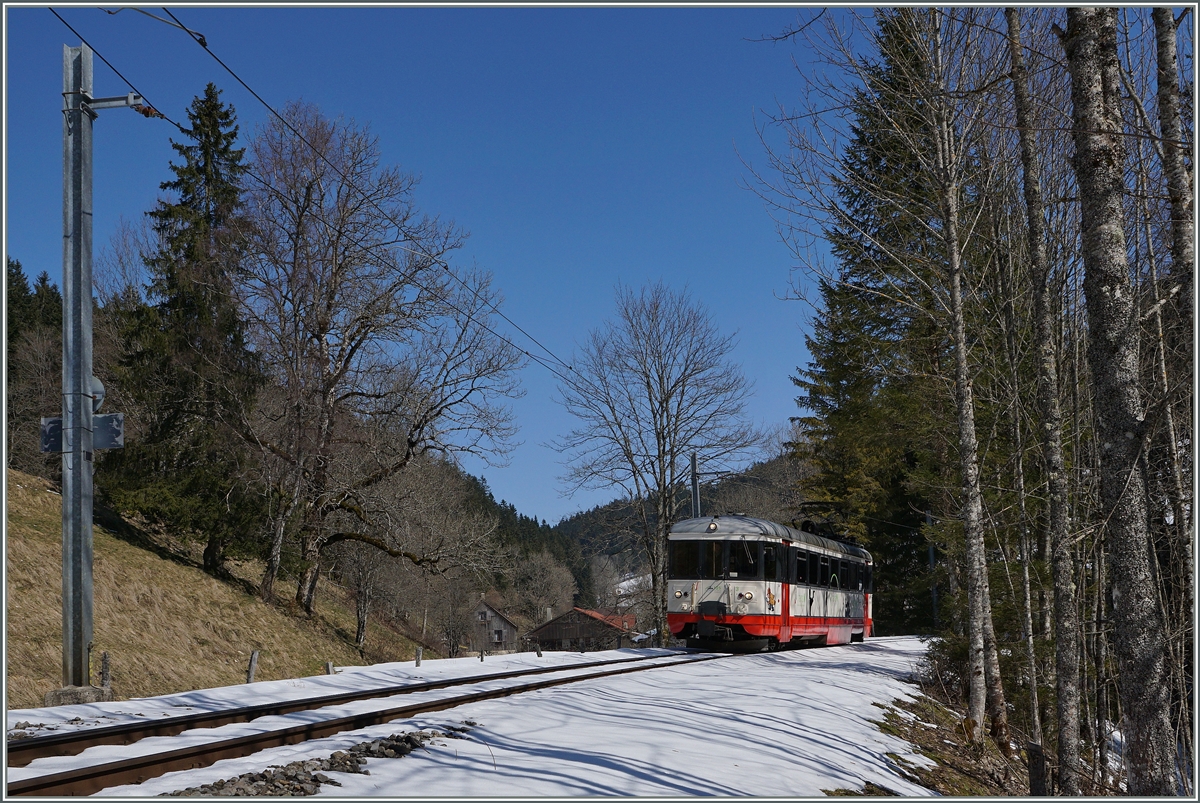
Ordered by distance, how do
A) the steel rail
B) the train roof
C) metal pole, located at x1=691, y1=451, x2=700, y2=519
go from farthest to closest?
metal pole, located at x1=691, y1=451, x2=700, y2=519
the train roof
the steel rail

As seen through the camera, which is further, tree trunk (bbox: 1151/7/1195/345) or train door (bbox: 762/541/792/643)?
train door (bbox: 762/541/792/643)

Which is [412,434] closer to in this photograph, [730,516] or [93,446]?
[730,516]

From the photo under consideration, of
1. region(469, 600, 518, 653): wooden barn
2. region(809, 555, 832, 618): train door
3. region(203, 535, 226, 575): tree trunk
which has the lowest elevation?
region(469, 600, 518, 653): wooden barn

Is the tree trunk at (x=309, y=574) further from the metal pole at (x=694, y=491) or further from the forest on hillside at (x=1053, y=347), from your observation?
the forest on hillside at (x=1053, y=347)

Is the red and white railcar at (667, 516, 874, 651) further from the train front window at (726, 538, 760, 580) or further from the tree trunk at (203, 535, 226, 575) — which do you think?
the tree trunk at (203, 535, 226, 575)

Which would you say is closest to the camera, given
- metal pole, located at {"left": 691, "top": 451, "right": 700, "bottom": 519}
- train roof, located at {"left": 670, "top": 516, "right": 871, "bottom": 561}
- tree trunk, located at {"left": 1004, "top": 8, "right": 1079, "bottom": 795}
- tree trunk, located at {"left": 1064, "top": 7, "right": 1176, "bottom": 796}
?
tree trunk, located at {"left": 1064, "top": 7, "right": 1176, "bottom": 796}

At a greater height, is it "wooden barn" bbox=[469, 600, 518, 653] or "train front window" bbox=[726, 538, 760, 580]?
"train front window" bbox=[726, 538, 760, 580]

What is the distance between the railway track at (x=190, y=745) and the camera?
575 centimetres

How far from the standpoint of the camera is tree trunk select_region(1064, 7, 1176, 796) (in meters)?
6.23

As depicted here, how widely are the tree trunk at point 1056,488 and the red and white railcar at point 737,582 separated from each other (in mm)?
9893

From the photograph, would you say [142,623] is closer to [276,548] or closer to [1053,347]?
[276,548]

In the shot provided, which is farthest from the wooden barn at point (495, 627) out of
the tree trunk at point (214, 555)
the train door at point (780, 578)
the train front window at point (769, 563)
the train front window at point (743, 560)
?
the train front window at point (743, 560)

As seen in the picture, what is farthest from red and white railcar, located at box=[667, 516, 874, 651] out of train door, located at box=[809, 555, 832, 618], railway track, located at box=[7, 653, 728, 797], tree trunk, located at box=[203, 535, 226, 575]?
tree trunk, located at box=[203, 535, 226, 575]

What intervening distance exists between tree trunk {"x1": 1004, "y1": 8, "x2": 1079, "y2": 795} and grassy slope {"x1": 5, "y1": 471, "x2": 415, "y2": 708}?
1331 centimetres
